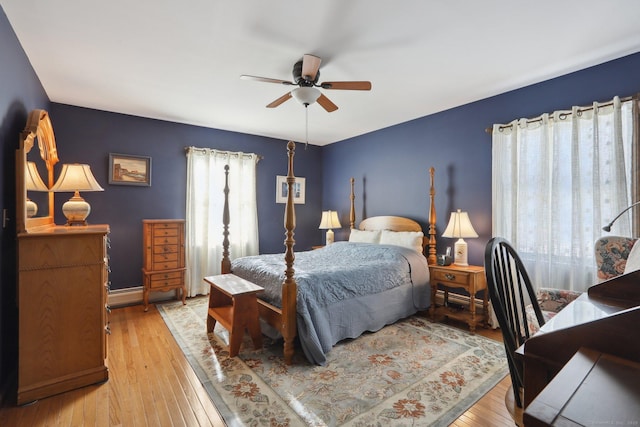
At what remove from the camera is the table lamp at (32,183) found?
212cm

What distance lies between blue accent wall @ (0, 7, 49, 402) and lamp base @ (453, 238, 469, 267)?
388 cm

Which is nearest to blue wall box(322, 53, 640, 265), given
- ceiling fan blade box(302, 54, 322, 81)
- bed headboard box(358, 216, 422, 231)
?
bed headboard box(358, 216, 422, 231)

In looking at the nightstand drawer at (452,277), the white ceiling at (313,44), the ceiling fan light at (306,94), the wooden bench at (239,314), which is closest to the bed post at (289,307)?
the wooden bench at (239,314)

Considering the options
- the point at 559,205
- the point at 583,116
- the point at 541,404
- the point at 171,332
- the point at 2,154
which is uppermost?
the point at 583,116

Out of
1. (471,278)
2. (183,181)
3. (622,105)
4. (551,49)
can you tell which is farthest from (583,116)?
(183,181)

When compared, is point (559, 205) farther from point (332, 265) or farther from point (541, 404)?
point (541, 404)

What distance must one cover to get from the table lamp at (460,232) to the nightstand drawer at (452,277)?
0.23m

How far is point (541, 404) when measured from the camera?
1.65ft

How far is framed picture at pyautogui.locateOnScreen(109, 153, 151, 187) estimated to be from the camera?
3.85 m

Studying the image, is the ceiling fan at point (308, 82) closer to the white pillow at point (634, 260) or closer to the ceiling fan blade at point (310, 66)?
the ceiling fan blade at point (310, 66)

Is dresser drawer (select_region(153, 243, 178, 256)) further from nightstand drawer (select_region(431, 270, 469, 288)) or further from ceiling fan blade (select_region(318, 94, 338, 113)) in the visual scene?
nightstand drawer (select_region(431, 270, 469, 288))

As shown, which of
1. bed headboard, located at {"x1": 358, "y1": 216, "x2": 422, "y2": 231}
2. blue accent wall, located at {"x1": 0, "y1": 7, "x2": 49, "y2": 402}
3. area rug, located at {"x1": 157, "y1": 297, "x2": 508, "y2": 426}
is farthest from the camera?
bed headboard, located at {"x1": 358, "y1": 216, "x2": 422, "y2": 231}

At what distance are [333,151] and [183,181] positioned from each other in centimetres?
264

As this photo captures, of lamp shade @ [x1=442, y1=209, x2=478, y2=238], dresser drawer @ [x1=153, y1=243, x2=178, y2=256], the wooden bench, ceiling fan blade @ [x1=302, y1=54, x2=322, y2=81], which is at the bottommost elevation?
the wooden bench
